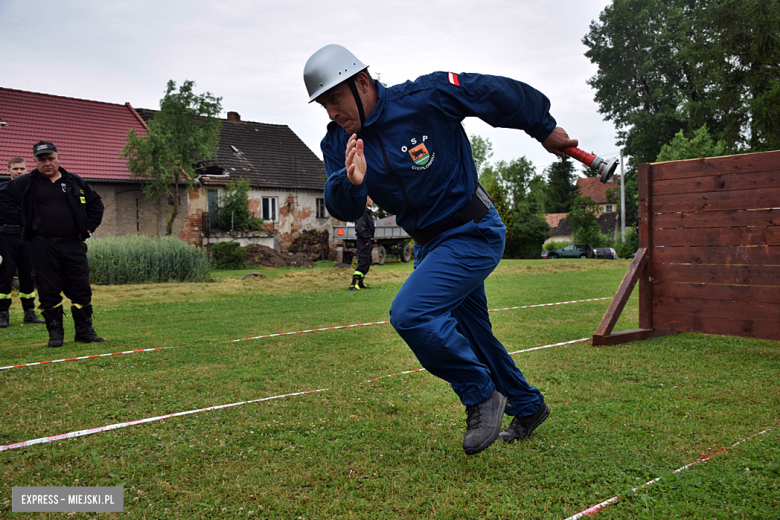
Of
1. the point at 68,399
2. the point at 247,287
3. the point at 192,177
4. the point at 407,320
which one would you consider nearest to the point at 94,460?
the point at 68,399

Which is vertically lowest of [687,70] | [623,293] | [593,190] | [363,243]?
[623,293]

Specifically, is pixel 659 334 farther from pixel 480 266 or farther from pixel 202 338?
pixel 202 338

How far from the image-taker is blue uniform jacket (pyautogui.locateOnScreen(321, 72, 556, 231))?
9.44 feet

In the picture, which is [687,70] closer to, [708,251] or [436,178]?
[708,251]

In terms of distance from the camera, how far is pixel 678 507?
234 centimetres

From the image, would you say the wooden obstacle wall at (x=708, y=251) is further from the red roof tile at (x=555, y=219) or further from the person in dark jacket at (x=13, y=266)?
the red roof tile at (x=555, y=219)

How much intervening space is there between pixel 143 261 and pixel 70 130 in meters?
14.9

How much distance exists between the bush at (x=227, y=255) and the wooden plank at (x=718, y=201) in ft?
66.0

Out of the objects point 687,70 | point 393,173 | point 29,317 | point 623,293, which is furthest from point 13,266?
point 687,70

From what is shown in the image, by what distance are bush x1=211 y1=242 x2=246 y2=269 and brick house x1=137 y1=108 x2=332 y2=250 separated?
373 centimetres

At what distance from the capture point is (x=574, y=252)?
45219 mm

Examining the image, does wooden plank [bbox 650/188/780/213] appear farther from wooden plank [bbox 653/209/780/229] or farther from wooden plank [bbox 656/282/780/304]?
wooden plank [bbox 656/282/780/304]

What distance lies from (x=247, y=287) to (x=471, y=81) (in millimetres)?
12361

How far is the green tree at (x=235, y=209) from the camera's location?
2833cm
